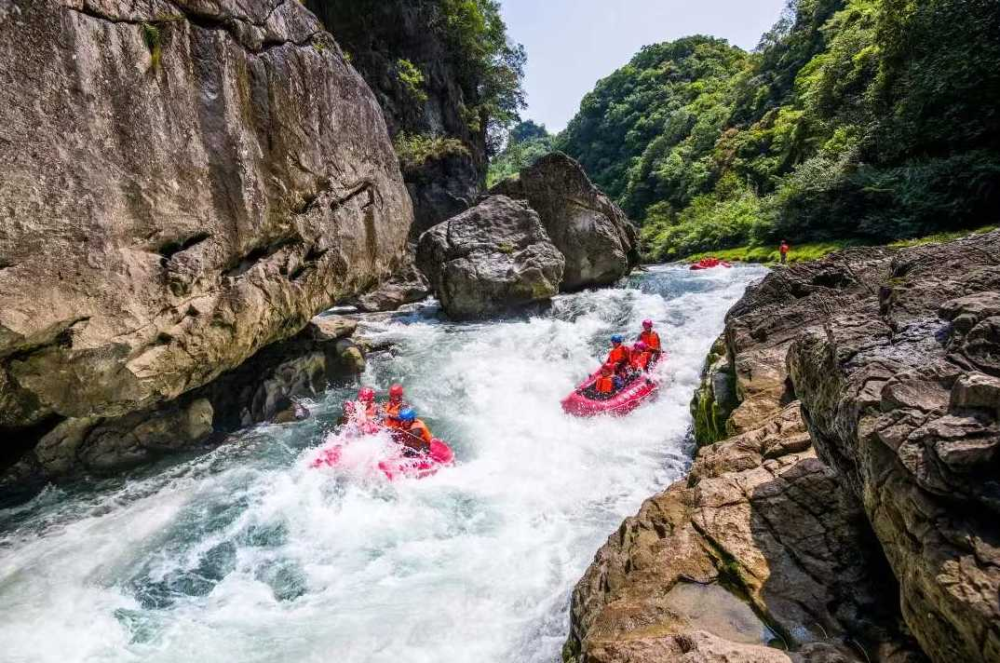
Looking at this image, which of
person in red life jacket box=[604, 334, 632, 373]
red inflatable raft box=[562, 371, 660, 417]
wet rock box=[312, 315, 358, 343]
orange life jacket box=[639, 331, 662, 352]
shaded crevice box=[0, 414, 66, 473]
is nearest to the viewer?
shaded crevice box=[0, 414, 66, 473]

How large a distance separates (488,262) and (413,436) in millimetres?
9616

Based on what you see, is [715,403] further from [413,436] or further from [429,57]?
[429,57]

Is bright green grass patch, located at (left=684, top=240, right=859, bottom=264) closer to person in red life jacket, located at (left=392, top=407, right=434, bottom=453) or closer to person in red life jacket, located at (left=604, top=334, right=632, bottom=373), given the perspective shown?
person in red life jacket, located at (left=604, top=334, right=632, bottom=373)

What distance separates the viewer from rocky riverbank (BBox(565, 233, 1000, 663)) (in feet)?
6.27

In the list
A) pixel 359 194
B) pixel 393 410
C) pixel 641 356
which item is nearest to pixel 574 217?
pixel 641 356

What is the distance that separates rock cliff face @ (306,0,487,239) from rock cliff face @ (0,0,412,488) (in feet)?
49.7

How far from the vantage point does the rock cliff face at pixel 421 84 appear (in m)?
21.7

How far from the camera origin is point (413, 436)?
7.65 m

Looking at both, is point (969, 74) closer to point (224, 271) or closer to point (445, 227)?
point (445, 227)

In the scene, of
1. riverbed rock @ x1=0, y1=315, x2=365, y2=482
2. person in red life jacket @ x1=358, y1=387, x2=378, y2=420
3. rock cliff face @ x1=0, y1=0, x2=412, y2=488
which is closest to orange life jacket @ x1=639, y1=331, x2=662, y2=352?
person in red life jacket @ x1=358, y1=387, x2=378, y2=420

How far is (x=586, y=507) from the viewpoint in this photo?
6312 mm

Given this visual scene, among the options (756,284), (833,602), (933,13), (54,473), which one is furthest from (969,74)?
(54,473)

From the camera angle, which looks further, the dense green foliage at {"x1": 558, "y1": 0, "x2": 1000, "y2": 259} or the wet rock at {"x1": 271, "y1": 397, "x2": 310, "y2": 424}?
the dense green foliage at {"x1": 558, "y1": 0, "x2": 1000, "y2": 259}

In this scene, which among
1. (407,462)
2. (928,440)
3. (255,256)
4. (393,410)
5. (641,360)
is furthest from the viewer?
(641,360)
